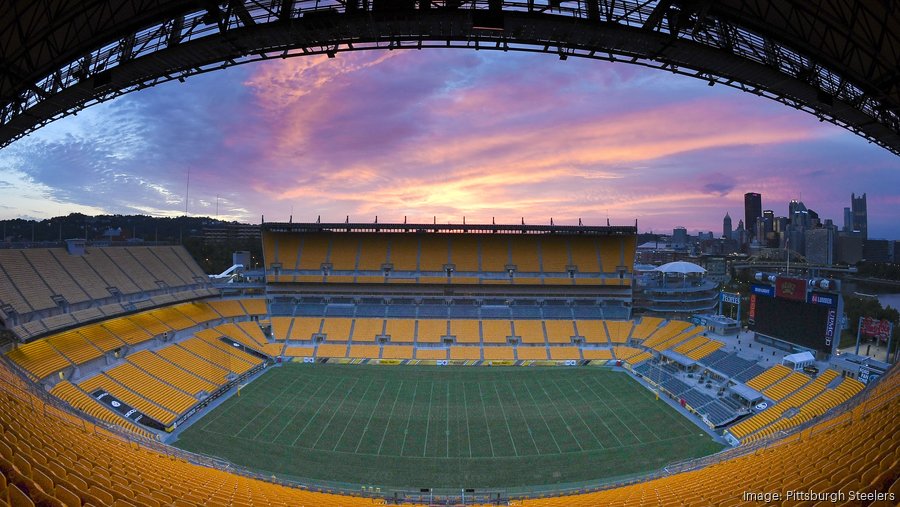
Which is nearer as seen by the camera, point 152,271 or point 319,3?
point 319,3

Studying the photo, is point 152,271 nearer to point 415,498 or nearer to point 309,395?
point 309,395

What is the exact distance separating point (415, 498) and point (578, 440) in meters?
9.84

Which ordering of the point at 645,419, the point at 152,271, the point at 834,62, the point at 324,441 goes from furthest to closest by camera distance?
the point at 152,271 → the point at 645,419 → the point at 324,441 → the point at 834,62

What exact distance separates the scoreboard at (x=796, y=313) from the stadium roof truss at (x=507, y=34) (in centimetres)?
1937

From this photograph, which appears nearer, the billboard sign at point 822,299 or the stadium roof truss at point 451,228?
the billboard sign at point 822,299

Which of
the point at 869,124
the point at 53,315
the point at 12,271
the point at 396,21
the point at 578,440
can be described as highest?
the point at 396,21

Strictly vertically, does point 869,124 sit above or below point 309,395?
above

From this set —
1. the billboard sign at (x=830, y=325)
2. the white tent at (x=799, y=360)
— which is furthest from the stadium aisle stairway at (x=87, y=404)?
the billboard sign at (x=830, y=325)

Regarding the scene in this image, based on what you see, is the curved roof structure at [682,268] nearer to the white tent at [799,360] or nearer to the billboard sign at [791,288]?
the billboard sign at [791,288]

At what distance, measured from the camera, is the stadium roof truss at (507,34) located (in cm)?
838

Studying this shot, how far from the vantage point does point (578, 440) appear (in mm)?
21062

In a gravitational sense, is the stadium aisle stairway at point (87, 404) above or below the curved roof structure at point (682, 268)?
below

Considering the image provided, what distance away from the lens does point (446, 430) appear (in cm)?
2222

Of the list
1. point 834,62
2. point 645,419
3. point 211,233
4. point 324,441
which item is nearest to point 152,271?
point 324,441
